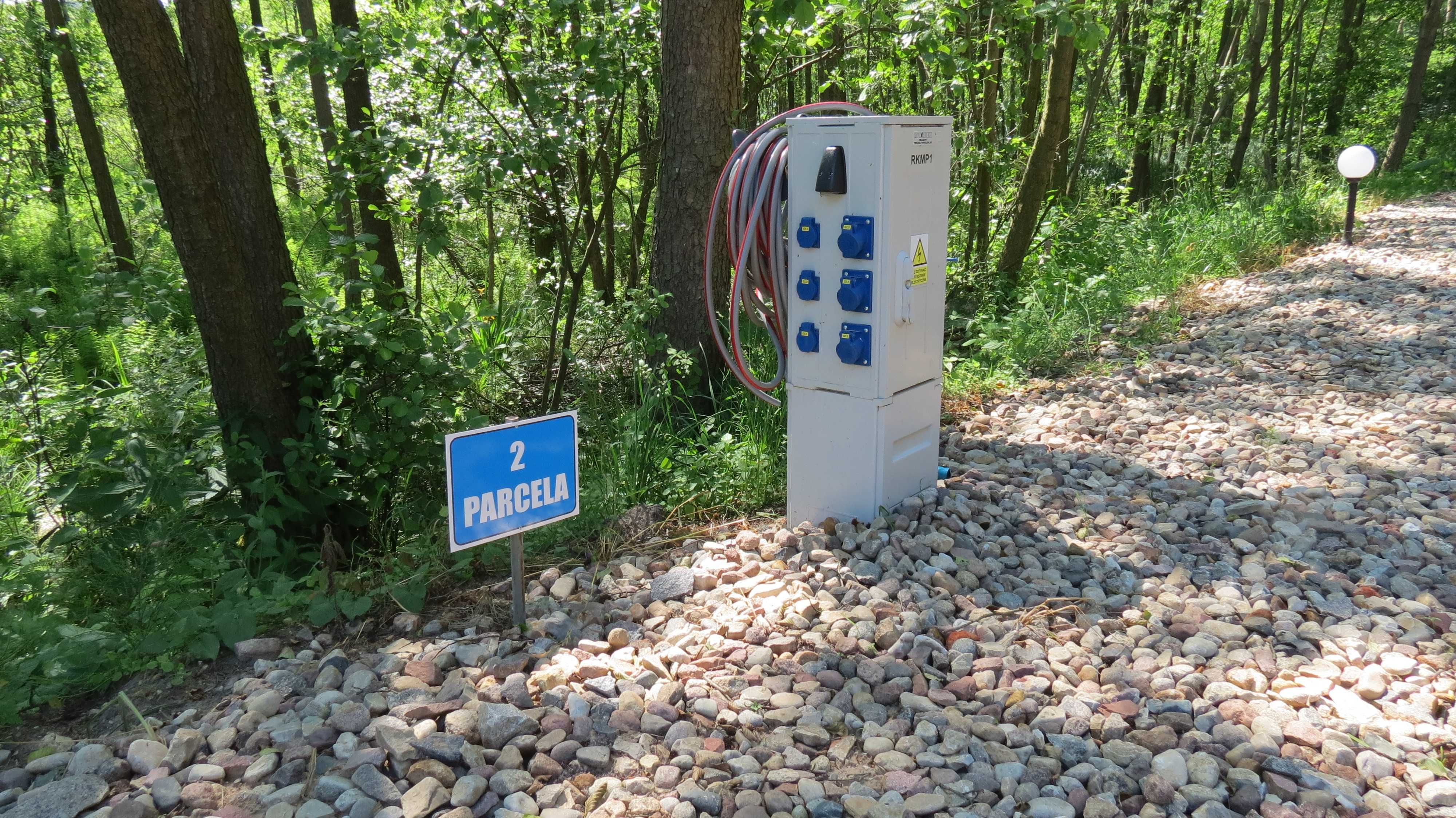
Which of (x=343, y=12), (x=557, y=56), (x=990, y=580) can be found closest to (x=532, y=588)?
(x=990, y=580)

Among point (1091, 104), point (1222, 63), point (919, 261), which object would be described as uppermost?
point (1222, 63)

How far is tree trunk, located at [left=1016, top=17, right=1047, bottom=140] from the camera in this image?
10875 mm

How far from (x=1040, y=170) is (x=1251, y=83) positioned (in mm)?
10845

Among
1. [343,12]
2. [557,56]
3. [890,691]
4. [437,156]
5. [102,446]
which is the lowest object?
[890,691]

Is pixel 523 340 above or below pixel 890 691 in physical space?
above

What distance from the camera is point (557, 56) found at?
6340 mm

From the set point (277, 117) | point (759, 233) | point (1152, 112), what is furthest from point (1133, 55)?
point (759, 233)

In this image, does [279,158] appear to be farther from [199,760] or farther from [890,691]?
[890,691]

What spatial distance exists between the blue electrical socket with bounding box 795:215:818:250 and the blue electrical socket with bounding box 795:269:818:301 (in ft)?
0.37

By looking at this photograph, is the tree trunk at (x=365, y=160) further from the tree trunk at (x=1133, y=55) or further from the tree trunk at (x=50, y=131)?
the tree trunk at (x=1133, y=55)

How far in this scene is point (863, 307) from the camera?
4020mm

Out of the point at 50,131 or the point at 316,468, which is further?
the point at 50,131

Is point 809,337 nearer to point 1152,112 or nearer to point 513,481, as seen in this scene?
point 513,481

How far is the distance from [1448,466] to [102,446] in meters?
6.36
